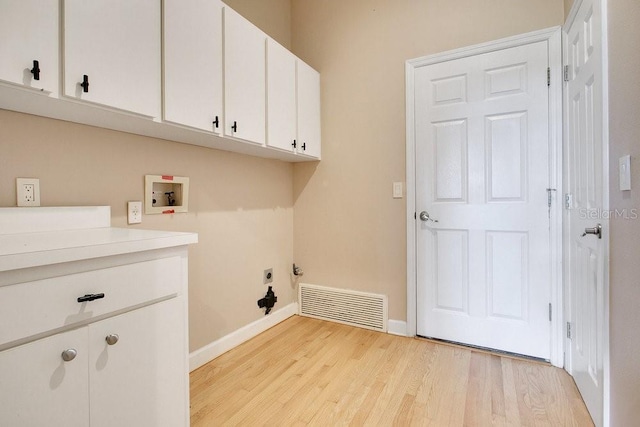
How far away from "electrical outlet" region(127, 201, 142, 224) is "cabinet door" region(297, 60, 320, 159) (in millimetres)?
1222

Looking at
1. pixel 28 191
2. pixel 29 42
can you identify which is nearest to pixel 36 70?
pixel 29 42

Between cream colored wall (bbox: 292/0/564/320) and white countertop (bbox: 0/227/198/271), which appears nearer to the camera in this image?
white countertop (bbox: 0/227/198/271)

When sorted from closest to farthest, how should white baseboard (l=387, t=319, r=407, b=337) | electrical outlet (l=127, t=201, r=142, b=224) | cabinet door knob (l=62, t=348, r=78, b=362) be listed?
cabinet door knob (l=62, t=348, r=78, b=362) → electrical outlet (l=127, t=201, r=142, b=224) → white baseboard (l=387, t=319, r=407, b=337)

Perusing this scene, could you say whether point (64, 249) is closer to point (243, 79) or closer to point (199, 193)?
point (199, 193)

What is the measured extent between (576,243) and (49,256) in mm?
2326

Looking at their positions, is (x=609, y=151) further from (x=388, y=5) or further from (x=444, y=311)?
(x=388, y=5)

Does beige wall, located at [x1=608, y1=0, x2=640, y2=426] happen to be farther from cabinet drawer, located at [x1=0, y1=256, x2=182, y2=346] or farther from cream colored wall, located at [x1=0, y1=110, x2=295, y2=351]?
cream colored wall, located at [x1=0, y1=110, x2=295, y2=351]

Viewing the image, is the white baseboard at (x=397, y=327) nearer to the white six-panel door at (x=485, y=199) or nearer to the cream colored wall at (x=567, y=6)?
the white six-panel door at (x=485, y=199)

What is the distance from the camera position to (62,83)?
1101 mm

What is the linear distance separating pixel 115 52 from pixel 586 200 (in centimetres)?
225

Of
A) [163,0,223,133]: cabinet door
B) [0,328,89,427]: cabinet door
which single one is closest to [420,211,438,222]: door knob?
[163,0,223,133]: cabinet door

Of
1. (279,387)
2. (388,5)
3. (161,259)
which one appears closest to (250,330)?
(279,387)

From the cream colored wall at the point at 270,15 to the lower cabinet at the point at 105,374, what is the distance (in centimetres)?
221

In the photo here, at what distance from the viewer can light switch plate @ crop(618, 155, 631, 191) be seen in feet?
3.42
